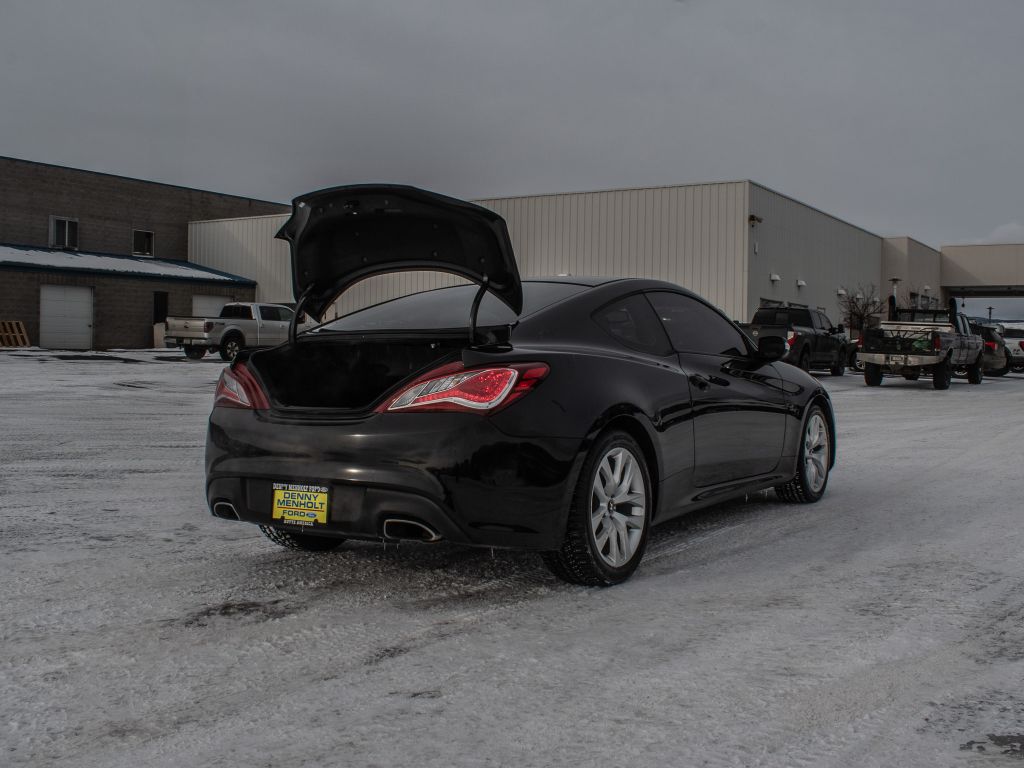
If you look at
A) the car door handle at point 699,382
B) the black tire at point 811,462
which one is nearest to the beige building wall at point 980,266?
the black tire at point 811,462

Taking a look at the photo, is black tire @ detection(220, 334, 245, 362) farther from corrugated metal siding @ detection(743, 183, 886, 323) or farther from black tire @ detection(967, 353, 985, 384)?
black tire @ detection(967, 353, 985, 384)

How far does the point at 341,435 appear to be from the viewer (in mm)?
4301

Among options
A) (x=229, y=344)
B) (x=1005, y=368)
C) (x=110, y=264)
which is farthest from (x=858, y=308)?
(x=110, y=264)

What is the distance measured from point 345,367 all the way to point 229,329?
27.3 metres

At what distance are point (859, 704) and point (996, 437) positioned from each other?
Result: 32.6ft

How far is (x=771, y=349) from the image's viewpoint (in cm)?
635

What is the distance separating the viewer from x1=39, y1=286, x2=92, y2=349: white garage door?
38281 mm

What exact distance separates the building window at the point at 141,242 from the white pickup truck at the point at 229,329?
15390 mm

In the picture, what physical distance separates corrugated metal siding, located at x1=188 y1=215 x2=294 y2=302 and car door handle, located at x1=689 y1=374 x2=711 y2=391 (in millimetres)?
38361

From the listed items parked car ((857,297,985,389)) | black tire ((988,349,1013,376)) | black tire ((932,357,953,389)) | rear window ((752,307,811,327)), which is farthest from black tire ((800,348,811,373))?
black tire ((988,349,1013,376))

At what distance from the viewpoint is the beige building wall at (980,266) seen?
58.8m

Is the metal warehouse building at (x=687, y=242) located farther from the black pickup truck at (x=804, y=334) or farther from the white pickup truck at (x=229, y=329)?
the white pickup truck at (x=229, y=329)

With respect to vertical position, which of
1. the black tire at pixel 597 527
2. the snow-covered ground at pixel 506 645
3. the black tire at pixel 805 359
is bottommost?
the snow-covered ground at pixel 506 645

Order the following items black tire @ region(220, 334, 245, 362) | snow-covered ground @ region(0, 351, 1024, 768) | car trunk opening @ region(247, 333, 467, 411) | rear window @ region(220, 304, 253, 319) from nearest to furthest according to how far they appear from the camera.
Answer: snow-covered ground @ region(0, 351, 1024, 768) → car trunk opening @ region(247, 333, 467, 411) → black tire @ region(220, 334, 245, 362) → rear window @ region(220, 304, 253, 319)
